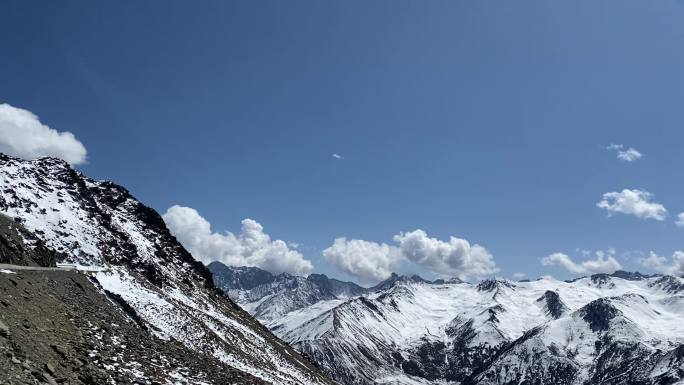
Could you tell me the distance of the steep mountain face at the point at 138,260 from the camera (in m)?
58.8

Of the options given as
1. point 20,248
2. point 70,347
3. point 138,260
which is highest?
point 138,260

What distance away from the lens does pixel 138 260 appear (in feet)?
325

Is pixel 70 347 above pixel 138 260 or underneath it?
underneath

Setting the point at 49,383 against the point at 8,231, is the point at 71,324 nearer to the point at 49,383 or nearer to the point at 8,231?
the point at 49,383

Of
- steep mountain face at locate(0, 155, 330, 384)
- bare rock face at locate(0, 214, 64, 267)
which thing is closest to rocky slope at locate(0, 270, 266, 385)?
steep mountain face at locate(0, 155, 330, 384)

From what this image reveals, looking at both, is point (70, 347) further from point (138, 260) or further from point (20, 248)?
point (138, 260)

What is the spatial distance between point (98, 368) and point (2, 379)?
7.40 meters

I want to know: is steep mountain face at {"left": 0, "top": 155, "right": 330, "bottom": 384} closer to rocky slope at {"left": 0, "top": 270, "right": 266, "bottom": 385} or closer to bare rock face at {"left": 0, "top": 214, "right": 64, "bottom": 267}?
bare rock face at {"left": 0, "top": 214, "right": 64, "bottom": 267}

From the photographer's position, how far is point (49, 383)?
19656 millimetres

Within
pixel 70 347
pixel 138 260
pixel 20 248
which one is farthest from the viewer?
pixel 138 260

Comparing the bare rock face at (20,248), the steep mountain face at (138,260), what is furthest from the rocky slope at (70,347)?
the bare rock face at (20,248)

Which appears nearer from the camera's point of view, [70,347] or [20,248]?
[70,347]

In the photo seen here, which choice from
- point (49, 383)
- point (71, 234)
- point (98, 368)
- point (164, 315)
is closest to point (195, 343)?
point (164, 315)

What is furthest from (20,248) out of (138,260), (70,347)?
(70,347)
